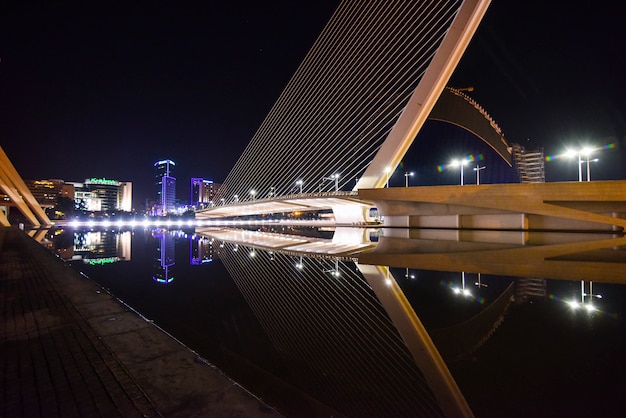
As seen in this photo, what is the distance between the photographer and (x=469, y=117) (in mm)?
33344

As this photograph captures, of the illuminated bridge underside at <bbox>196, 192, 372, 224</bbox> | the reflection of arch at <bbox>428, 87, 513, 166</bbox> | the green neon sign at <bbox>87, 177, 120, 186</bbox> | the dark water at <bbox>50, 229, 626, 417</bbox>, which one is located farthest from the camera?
the green neon sign at <bbox>87, 177, 120, 186</bbox>

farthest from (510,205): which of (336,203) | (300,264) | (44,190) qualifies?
(44,190)

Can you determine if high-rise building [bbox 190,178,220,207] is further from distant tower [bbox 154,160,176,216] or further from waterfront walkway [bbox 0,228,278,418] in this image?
waterfront walkway [bbox 0,228,278,418]

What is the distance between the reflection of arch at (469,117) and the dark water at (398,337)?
27.8 meters

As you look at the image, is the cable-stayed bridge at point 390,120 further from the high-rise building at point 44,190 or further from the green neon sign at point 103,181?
the green neon sign at point 103,181

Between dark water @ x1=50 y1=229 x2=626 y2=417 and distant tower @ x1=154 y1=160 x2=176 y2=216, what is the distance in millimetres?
150029

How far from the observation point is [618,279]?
205 inches

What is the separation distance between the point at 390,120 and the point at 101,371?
19647 mm

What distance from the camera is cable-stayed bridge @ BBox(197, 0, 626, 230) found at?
16547 mm

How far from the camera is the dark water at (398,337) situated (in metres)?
1.84

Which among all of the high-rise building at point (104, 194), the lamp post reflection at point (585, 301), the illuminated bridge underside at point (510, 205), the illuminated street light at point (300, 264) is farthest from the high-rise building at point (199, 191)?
the lamp post reflection at point (585, 301)

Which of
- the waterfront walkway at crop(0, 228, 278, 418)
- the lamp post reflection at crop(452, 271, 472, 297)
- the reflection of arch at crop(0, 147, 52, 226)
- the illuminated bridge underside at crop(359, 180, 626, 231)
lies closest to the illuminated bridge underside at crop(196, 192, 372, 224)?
the illuminated bridge underside at crop(359, 180, 626, 231)

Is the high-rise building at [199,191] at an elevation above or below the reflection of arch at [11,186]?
above

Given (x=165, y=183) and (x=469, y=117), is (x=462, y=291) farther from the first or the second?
(x=165, y=183)
